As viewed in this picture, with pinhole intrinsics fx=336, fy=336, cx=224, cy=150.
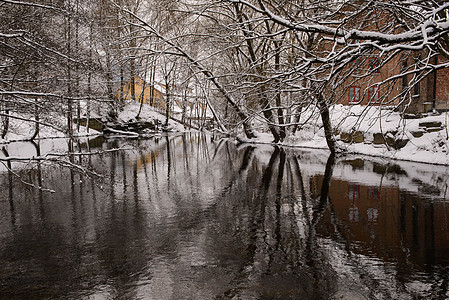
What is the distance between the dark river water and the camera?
155 inches

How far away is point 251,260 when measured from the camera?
15.2 ft

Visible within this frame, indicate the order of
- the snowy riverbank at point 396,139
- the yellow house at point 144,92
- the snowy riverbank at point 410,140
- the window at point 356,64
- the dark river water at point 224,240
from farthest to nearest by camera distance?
the yellow house at point 144,92 → the snowy riverbank at point 410,140 → the snowy riverbank at point 396,139 → the window at point 356,64 → the dark river water at point 224,240

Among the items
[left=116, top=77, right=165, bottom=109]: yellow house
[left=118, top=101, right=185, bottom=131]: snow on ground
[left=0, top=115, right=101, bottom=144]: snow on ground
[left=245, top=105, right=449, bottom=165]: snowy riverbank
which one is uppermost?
[left=116, top=77, right=165, bottom=109]: yellow house

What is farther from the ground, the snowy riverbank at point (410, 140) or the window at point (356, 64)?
the window at point (356, 64)

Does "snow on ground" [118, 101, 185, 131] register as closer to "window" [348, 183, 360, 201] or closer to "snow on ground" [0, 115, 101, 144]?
"snow on ground" [0, 115, 101, 144]

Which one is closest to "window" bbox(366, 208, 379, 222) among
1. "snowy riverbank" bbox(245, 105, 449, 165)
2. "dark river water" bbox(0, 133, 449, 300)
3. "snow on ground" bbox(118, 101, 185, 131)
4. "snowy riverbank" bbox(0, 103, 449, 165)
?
"dark river water" bbox(0, 133, 449, 300)

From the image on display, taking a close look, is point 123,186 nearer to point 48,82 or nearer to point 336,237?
point 48,82

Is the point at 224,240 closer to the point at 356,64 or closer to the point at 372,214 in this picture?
the point at 372,214

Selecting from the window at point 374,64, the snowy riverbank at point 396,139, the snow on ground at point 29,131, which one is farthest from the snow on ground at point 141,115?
the window at point 374,64

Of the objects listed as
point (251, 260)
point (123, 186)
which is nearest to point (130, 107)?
point (123, 186)

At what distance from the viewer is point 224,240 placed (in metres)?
5.42

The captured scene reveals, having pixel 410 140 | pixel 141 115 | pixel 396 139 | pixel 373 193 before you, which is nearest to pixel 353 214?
pixel 373 193

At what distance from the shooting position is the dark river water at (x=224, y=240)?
12.9 ft

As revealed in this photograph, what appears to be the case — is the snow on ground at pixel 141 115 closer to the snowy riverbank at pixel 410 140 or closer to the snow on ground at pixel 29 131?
the snow on ground at pixel 29 131
